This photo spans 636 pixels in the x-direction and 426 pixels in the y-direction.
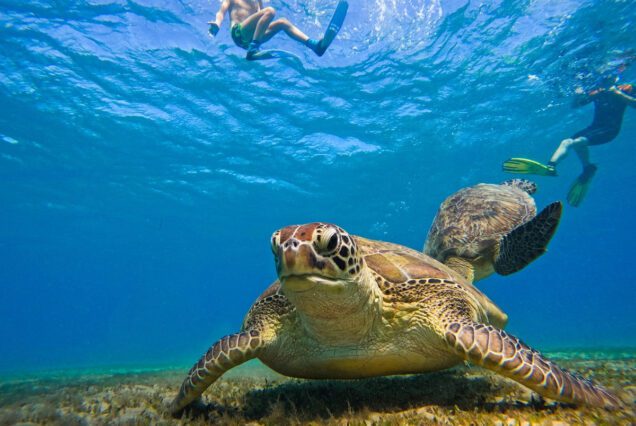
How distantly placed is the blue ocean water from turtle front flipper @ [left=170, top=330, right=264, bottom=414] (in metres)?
13.0

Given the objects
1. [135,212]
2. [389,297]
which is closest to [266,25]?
[389,297]

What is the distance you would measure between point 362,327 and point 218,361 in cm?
131

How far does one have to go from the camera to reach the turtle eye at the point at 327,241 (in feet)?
7.45

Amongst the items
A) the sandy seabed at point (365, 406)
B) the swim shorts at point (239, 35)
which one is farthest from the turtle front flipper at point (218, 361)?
the swim shorts at point (239, 35)

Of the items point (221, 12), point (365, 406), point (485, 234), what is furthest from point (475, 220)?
point (221, 12)

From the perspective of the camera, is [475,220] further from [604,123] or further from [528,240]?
[604,123]

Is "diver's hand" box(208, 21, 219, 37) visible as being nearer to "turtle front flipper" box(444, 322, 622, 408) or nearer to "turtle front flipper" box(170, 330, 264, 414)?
"turtle front flipper" box(170, 330, 264, 414)

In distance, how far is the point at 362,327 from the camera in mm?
2797

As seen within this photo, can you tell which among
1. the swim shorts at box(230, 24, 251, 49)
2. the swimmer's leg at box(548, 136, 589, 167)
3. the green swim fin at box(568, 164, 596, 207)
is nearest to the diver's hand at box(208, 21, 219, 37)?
the swim shorts at box(230, 24, 251, 49)

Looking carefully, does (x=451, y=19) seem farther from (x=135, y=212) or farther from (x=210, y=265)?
(x=210, y=265)

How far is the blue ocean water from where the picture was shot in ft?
44.2

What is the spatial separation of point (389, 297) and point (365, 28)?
1394 cm

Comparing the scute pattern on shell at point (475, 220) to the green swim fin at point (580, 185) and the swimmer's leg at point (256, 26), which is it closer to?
the green swim fin at point (580, 185)

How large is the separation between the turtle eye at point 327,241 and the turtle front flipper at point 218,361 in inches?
51.7
